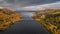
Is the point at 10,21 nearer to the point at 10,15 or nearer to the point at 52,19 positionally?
the point at 10,15

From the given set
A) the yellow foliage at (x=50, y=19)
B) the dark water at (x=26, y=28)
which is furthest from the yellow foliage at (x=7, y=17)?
the yellow foliage at (x=50, y=19)

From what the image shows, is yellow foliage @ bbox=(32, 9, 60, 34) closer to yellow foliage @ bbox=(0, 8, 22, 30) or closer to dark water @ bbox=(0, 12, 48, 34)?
dark water @ bbox=(0, 12, 48, 34)

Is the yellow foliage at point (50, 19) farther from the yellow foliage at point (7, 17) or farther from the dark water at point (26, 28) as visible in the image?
the yellow foliage at point (7, 17)

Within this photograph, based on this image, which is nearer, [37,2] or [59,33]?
[59,33]

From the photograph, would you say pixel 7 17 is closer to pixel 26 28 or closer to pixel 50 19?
pixel 26 28

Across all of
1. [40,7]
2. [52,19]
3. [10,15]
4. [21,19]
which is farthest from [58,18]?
[10,15]

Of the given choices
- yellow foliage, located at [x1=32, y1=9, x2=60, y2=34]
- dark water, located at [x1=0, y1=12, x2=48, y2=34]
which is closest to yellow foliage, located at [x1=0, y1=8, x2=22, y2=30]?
dark water, located at [x1=0, y1=12, x2=48, y2=34]

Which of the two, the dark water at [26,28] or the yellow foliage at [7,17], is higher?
the yellow foliage at [7,17]

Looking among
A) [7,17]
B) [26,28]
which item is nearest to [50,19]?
[26,28]
